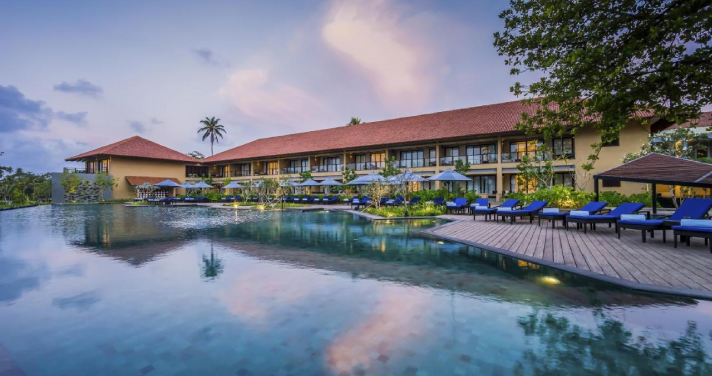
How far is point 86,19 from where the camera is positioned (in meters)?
18.6

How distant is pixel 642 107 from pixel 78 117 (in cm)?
8351

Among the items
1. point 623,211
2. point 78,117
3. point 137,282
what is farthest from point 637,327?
point 78,117

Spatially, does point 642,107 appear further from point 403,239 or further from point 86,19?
point 86,19

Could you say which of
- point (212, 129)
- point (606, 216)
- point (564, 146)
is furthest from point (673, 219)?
point (212, 129)

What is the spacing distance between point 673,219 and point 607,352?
7.87 metres

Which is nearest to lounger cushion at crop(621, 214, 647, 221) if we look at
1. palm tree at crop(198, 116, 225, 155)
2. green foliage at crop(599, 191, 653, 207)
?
green foliage at crop(599, 191, 653, 207)

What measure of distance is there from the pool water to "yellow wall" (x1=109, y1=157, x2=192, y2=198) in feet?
133

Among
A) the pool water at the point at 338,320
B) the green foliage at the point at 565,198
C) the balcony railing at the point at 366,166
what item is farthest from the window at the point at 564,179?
the pool water at the point at 338,320

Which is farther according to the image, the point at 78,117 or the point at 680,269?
the point at 78,117

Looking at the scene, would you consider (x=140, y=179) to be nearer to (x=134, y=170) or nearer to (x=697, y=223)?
(x=134, y=170)

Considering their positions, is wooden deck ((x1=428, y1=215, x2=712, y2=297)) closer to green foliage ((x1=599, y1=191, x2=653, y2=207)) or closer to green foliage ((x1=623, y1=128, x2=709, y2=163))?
green foliage ((x1=599, y1=191, x2=653, y2=207))

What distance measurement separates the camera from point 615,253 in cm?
675

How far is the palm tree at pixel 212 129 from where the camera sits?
5938cm

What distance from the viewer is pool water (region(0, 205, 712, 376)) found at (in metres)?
2.85
